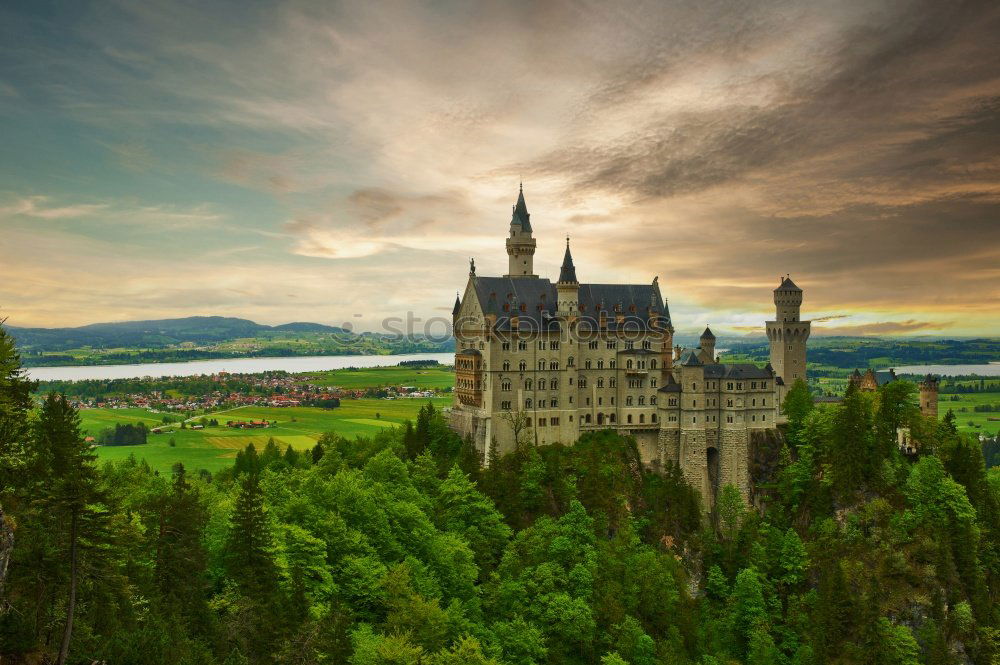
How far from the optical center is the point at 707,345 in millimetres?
102375

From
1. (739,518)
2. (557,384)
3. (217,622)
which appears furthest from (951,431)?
(217,622)

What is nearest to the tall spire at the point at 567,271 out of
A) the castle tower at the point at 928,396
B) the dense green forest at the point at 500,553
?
the dense green forest at the point at 500,553

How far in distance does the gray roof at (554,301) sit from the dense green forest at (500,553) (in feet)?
50.6

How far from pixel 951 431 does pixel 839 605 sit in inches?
1362

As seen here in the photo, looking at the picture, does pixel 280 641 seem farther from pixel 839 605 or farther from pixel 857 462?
pixel 857 462

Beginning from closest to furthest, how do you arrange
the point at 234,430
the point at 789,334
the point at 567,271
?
the point at 567,271, the point at 789,334, the point at 234,430

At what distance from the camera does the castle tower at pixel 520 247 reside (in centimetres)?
9812

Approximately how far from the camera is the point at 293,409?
614 ft

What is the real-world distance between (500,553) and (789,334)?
60338 millimetres

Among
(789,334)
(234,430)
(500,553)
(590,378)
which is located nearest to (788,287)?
(789,334)

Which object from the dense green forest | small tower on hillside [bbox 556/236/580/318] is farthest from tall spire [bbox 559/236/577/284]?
the dense green forest

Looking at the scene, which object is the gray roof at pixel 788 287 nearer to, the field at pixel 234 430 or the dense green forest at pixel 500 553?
the dense green forest at pixel 500 553

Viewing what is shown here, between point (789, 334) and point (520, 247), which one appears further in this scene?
point (789, 334)

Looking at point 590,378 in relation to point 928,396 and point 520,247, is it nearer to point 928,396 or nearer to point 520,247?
point 520,247
